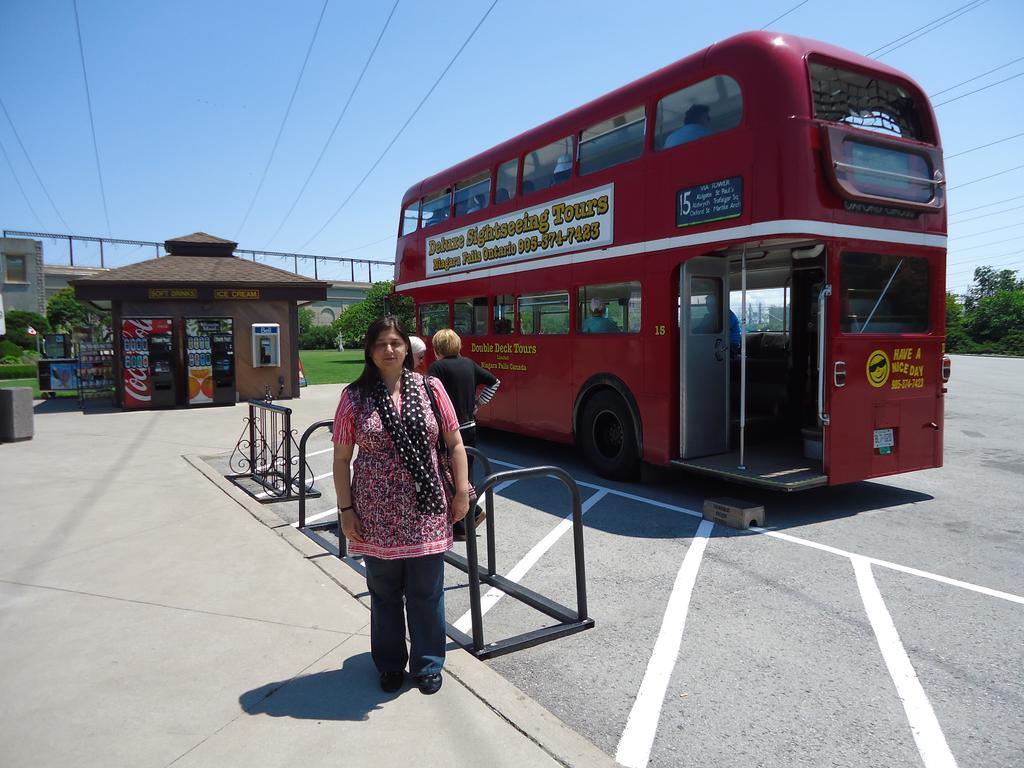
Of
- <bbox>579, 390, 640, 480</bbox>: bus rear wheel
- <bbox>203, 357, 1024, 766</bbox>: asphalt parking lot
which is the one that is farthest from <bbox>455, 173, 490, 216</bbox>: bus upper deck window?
<bbox>203, 357, 1024, 766</bbox>: asphalt parking lot

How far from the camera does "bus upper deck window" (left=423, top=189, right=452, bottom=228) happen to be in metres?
11.4

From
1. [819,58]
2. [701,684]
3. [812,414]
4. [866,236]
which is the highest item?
[819,58]

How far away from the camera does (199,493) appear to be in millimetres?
7637

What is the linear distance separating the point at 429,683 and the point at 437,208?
31.2 feet

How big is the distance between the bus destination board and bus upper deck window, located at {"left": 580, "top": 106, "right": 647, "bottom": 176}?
0.98 meters

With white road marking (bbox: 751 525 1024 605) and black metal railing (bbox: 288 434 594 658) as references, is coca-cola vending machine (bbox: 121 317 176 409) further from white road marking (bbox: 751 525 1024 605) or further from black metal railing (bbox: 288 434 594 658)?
white road marking (bbox: 751 525 1024 605)

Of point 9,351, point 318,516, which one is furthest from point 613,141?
point 9,351

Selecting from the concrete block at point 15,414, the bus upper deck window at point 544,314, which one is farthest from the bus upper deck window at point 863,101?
the concrete block at point 15,414

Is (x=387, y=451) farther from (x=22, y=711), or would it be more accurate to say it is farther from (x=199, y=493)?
(x=199, y=493)

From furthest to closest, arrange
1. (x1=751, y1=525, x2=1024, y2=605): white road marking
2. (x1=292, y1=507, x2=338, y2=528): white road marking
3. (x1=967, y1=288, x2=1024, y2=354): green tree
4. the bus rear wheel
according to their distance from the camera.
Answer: (x1=967, y1=288, x2=1024, y2=354): green tree
the bus rear wheel
(x1=292, y1=507, x2=338, y2=528): white road marking
(x1=751, y1=525, x2=1024, y2=605): white road marking

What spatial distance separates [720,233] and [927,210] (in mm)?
2155

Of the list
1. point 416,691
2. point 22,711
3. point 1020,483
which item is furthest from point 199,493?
point 1020,483

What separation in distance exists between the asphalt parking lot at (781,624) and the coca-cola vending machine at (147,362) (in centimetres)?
1079

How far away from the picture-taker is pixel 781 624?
4199 mm
